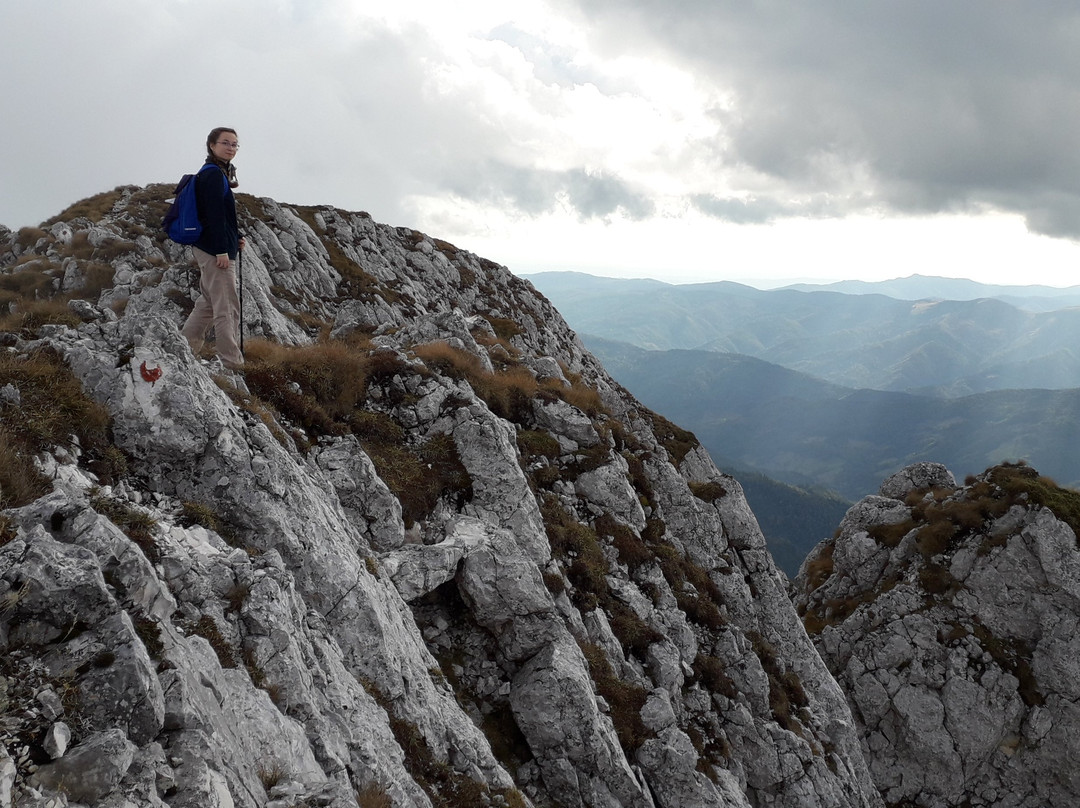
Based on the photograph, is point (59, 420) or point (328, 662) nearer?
point (59, 420)

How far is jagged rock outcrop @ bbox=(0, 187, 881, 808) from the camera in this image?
250 inches

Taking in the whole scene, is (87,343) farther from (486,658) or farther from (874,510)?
(874,510)

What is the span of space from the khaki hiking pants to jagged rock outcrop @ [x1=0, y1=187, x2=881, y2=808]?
1113mm

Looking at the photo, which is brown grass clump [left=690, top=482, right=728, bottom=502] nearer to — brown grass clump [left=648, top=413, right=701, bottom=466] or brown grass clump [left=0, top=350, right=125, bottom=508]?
brown grass clump [left=648, top=413, right=701, bottom=466]

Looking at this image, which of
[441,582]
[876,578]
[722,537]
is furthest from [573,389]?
[876,578]

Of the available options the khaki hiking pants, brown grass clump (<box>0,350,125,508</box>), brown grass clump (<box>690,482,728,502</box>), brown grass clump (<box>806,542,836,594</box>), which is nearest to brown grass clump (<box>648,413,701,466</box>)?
brown grass clump (<box>690,482,728,502</box>)

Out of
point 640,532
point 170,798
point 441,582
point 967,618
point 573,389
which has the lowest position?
point 967,618

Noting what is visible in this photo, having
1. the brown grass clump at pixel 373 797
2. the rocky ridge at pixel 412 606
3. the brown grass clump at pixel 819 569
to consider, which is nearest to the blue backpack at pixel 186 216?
the rocky ridge at pixel 412 606

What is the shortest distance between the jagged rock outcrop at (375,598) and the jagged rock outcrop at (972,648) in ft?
48.6

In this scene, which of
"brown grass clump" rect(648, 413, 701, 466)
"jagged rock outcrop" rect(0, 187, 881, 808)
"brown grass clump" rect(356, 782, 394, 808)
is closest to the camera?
"jagged rock outcrop" rect(0, 187, 881, 808)

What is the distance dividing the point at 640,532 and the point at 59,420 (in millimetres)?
19433

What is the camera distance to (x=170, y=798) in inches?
233

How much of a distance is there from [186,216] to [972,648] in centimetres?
5121

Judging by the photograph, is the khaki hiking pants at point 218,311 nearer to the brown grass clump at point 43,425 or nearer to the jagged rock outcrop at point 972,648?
the brown grass clump at point 43,425
